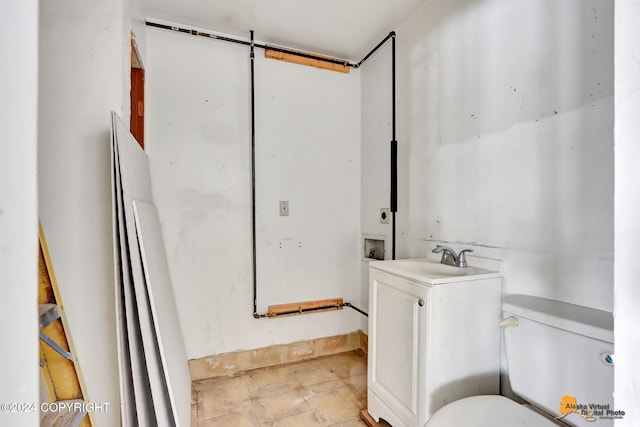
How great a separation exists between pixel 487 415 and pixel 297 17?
234cm

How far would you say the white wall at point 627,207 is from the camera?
470mm

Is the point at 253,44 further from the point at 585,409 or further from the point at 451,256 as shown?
the point at 585,409

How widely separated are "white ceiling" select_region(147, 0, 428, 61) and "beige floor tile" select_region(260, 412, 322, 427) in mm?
2461

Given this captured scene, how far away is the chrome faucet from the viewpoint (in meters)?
1.54

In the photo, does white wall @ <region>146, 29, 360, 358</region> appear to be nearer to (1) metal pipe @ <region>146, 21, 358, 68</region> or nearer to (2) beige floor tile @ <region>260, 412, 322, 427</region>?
(1) metal pipe @ <region>146, 21, 358, 68</region>

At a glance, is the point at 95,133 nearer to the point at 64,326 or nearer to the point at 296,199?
the point at 64,326

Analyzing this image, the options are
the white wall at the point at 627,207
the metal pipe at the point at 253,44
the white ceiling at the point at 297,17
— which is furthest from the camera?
the metal pipe at the point at 253,44

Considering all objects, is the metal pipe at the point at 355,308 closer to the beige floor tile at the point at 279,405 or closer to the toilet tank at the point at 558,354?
the beige floor tile at the point at 279,405

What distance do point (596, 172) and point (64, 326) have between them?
1.87 meters

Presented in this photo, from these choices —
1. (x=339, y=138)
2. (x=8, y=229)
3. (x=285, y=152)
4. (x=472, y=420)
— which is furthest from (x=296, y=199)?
(x=8, y=229)

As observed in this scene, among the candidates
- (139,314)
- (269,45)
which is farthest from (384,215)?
(139,314)

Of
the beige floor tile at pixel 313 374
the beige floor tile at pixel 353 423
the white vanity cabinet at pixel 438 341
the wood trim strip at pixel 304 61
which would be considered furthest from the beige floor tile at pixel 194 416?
the wood trim strip at pixel 304 61

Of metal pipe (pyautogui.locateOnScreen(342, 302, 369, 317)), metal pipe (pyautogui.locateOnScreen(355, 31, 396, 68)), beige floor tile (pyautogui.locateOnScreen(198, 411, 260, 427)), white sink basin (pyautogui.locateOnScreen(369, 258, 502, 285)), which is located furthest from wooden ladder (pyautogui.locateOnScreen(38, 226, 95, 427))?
metal pipe (pyautogui.locateOnScreen(355, 31, 396, 68))

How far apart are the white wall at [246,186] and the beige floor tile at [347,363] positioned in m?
0.20
